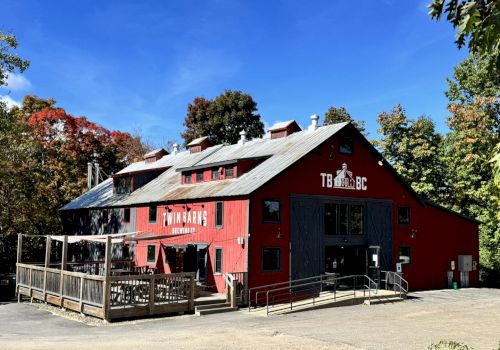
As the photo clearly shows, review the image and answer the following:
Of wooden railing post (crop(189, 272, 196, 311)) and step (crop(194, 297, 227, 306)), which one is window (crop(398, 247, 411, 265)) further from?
wooden railing post (crop(189, 272, 196, 311))

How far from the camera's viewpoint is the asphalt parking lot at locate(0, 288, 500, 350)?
47.5ft

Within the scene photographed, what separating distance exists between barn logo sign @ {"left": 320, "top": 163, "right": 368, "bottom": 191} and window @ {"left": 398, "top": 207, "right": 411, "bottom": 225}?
309 cm

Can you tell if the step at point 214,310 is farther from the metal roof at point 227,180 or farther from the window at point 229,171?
the window at point 229,171

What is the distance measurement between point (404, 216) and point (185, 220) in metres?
12.3

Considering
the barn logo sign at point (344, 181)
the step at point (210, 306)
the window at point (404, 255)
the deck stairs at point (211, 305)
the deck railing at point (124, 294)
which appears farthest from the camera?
the window at point (404, 255)

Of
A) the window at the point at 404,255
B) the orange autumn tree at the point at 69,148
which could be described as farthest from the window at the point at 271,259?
the orange autumn tree at the point at 69,148

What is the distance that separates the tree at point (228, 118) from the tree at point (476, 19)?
47110mm

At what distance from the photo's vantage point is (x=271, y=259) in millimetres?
23922

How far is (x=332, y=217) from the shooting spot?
2647 cm

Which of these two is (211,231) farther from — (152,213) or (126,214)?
(126,214)

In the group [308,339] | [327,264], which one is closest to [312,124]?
[327,264]

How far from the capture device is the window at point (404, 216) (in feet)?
96.5

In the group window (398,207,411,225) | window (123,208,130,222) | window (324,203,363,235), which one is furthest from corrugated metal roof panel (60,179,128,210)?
window (398,207,411,225)

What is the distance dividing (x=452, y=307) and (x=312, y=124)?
12086mm
